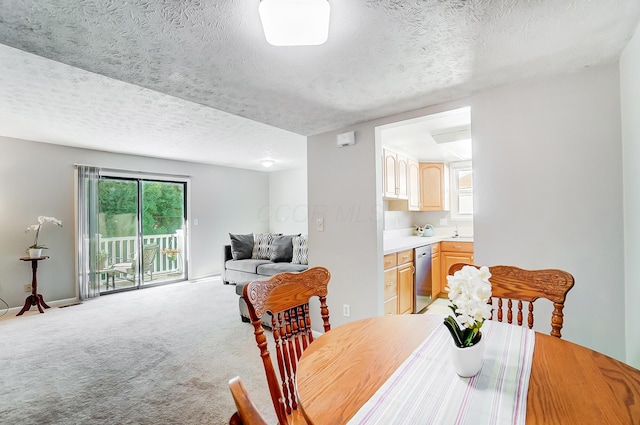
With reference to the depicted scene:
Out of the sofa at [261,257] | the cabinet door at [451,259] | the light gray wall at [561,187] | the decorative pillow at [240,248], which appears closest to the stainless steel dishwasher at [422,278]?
the cabinet door at [451,259]

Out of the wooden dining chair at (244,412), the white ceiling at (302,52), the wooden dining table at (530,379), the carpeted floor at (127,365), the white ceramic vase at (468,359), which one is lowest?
the carpeted floor at (127,365)

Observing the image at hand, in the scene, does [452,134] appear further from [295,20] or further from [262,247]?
[262,247]

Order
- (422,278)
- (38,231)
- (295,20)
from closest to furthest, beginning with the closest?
(295,20) → (422,278) → (38,231)

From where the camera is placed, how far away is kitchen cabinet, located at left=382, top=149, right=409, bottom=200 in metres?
3.75

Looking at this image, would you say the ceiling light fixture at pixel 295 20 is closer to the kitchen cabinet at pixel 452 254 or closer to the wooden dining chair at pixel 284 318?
the wooden dining chair at pixel 284 318

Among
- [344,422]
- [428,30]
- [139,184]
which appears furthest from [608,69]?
[139,184]

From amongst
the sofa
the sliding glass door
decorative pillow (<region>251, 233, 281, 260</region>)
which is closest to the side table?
the sliding glass door

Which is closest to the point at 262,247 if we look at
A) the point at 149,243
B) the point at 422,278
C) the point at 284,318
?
the point at 149,243

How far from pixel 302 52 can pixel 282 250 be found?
4206 millimetres

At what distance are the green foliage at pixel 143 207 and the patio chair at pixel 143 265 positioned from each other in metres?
0.31

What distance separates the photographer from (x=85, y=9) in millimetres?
1223

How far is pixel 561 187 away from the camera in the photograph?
188 cm

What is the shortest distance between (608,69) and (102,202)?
640cm

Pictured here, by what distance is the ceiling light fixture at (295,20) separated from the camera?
1152 millimetres
